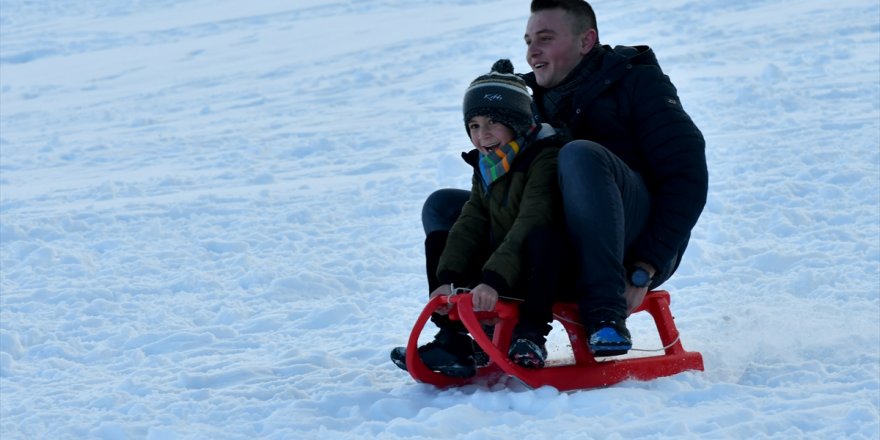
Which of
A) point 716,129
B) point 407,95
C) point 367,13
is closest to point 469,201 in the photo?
point 716,129

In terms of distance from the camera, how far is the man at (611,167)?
112 inches

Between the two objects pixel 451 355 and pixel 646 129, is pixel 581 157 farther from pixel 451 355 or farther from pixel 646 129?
pixel 451 355

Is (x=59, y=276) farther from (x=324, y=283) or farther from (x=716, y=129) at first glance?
(x=716, y=129)

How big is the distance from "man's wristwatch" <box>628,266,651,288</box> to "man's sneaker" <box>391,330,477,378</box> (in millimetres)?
502

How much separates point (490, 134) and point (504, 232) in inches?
10.9

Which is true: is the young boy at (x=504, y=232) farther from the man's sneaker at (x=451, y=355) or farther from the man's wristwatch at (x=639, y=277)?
the man's wristwatch at (x=639, y=277)

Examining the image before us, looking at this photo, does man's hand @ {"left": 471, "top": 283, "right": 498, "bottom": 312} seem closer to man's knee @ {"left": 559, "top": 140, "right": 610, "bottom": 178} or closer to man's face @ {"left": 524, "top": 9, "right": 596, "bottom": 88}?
man's knee @ {"left": 559, "top": 140, "right": 610, "bottom": 178}

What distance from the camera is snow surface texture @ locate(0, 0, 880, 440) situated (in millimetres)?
2951

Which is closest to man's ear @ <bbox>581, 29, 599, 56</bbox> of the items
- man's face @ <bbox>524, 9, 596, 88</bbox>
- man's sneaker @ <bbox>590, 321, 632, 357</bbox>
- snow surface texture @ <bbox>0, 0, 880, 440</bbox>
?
man's face @ <bbox>524, 9, 596, 88</bbox>

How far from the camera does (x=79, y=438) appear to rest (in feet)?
9.76

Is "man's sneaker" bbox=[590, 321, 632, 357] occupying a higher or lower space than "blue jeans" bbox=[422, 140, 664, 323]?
lower

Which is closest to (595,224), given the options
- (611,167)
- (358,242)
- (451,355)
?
(611,167)

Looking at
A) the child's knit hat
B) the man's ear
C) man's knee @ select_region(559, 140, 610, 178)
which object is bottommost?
man's knee @ select_region(559, 140, 610, 178)

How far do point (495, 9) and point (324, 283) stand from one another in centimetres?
1085
